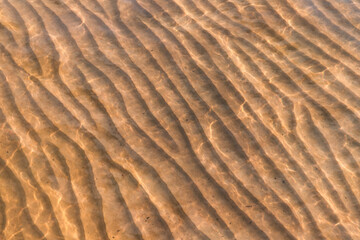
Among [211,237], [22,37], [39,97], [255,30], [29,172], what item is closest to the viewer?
[211,237]

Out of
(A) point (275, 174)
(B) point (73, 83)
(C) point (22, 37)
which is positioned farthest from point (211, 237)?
(C) point (22, 37)

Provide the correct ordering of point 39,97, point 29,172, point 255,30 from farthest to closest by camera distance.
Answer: point 255,30
point 39,97
point 29,172

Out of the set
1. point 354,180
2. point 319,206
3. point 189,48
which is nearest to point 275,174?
point 319,206

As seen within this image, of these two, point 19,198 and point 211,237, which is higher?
point 19,198

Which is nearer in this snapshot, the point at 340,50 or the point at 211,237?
the point at 211,237

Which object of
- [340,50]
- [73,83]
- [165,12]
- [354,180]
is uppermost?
[165,12]

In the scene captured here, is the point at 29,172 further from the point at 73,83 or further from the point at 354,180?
the point at 354,180

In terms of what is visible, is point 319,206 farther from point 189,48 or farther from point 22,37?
point 22,37
